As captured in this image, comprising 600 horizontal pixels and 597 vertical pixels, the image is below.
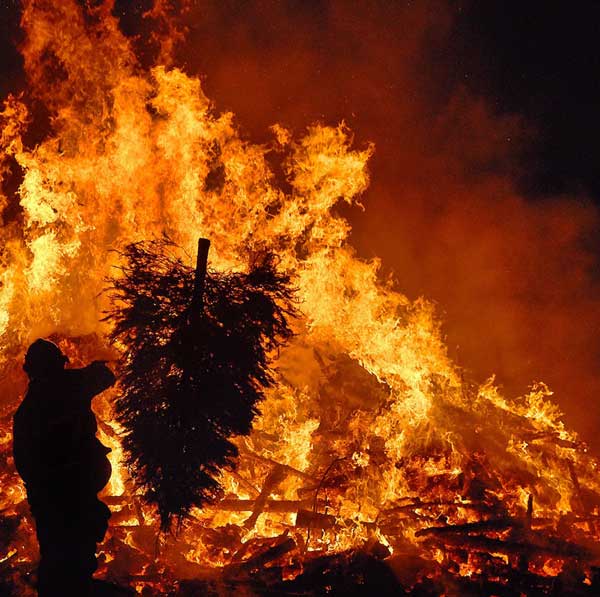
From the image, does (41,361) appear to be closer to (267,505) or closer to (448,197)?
(267,505)

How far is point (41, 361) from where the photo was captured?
4164mm

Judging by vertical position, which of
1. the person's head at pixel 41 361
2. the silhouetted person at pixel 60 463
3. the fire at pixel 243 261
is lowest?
the silhouetted person at pixel 60 463

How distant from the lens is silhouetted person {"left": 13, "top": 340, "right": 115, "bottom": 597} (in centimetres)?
408

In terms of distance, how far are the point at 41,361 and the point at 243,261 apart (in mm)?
8103

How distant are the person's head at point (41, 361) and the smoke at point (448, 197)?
408 inches

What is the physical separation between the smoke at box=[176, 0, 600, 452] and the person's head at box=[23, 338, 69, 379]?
34.0ft

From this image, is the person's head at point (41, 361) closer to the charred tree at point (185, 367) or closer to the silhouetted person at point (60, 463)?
the silhouetted person at point (60, 463)

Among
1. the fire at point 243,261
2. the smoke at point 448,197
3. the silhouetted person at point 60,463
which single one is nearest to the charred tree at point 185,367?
the silhouetted person at point 60,463

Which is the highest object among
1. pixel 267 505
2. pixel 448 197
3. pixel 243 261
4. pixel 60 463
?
pixel 448 197

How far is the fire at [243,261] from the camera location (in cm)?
971

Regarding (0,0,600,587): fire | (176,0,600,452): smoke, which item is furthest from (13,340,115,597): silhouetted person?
(176,0,600,452): smoke

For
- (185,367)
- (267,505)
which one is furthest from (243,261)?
(185,367)

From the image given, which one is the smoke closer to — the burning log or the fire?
the fire

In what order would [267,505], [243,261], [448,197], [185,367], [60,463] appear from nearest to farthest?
[185,367] → [60,463] → [267,505] → [243,261] → [448,197]
